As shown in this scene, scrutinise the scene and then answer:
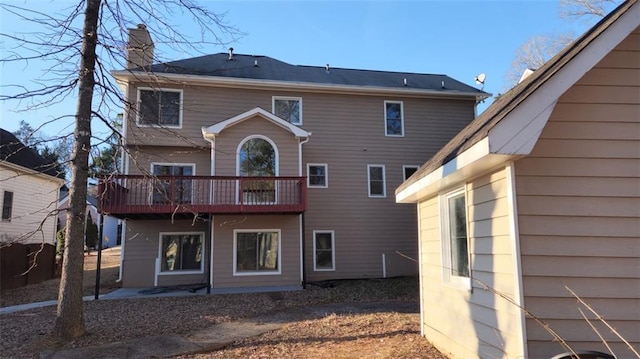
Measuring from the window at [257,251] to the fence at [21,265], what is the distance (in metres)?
5.76

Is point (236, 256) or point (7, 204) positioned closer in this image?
point (236, 256)

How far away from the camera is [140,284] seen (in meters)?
13.5

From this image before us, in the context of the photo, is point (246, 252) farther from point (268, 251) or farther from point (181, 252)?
point (181, 252)

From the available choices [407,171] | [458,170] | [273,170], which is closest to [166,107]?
[273,170]

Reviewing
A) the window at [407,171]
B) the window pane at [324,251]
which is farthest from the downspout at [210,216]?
the window at [407,171]

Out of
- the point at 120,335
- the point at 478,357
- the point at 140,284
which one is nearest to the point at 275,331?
the point at 120,335

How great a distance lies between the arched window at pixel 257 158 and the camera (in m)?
13.6

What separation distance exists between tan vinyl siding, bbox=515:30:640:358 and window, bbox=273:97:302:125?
40.0 ft

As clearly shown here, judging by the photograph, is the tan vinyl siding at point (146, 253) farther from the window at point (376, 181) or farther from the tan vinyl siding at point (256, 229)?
the window at point (376, 181)

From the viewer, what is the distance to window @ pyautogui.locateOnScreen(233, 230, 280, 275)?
530 inches

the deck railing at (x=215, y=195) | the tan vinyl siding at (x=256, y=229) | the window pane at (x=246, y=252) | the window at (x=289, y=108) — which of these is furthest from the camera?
the window at (x=289, y=108)

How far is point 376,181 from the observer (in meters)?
15.6

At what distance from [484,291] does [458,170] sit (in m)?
1.21

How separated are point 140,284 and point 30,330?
623 centimetres
